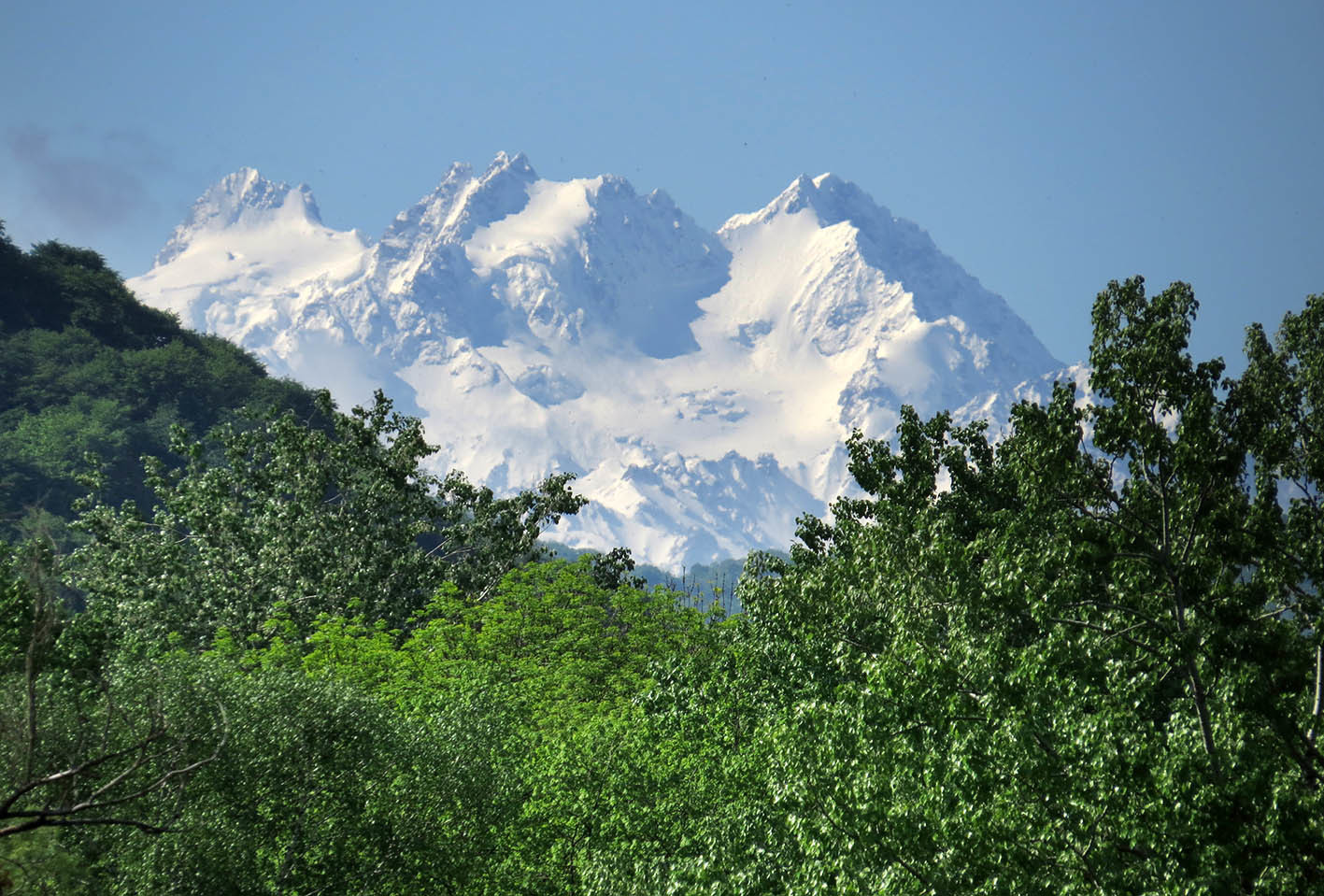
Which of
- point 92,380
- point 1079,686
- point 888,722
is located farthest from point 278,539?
point 92,380

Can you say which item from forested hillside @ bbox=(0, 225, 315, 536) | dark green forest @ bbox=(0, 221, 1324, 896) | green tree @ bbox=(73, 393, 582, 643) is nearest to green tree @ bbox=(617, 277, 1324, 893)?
dark green forest @ bbox=(0, 221, 1324, 896)

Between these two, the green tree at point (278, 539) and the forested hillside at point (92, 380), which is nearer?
the green tree at point (278, 539)

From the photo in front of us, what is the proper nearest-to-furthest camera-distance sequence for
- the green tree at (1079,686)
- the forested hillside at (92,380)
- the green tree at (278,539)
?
the green tree at (1079,686) → the green tree at (278,539) → the forested hillside at (92,380)

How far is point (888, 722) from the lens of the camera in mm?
18719

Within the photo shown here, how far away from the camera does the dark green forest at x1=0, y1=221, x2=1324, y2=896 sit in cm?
1548

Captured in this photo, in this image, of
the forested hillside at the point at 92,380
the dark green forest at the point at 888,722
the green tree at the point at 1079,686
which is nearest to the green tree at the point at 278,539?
the dark green forest at the point at 888,722

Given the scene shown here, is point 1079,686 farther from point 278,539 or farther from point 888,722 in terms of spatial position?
point 278,539

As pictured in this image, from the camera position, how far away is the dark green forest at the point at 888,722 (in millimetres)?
15477

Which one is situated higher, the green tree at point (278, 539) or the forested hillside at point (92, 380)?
the forested hillside at point (92, 380)

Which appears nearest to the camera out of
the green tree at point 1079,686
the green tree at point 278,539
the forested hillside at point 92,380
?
the green tree at point 1079,686

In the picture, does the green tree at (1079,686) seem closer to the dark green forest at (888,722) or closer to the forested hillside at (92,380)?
the dark green forest at (888,722)

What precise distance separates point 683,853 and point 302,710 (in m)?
8.14

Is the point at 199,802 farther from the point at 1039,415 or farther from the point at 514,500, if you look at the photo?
the point at 514,500

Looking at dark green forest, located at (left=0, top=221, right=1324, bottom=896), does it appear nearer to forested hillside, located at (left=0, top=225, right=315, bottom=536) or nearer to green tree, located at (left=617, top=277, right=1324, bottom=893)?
green tree, located at (left=617, top=277, right=1324, bottom=893)
